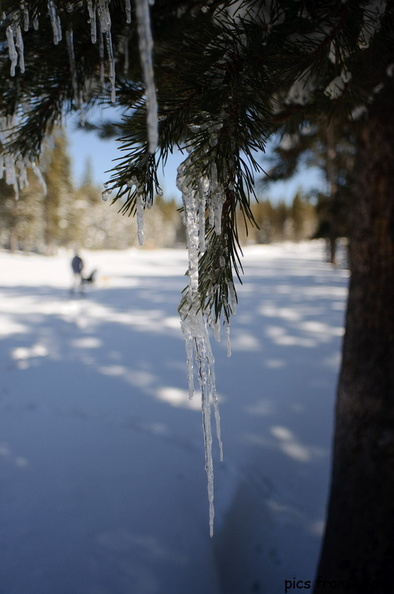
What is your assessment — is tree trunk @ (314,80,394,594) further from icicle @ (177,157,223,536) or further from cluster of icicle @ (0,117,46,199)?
cluster of icicle @ (0,117,46,199)

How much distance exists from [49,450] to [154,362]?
2.27 m

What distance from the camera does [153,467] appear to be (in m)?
3.22

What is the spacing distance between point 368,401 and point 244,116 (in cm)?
185

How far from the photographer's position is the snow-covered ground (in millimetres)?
2381

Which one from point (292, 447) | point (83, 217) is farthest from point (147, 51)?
point (83, 217)

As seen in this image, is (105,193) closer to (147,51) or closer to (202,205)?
(202,205)

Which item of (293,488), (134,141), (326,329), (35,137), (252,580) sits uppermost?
(35,137)

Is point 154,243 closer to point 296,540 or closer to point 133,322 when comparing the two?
point 133,322

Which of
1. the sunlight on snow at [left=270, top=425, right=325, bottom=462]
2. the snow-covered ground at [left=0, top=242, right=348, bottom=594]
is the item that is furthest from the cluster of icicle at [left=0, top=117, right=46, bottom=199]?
the sunlight on snow at [left=270, top=425, right=325, bottom=462]

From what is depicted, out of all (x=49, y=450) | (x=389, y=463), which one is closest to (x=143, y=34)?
(x=389, y=463)

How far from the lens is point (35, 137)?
1.28 metres

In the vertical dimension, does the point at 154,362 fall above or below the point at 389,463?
below

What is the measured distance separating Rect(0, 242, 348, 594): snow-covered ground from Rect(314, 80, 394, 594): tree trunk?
89cm

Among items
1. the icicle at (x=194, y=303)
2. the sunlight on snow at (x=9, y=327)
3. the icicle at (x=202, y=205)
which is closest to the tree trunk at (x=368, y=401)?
the icicle at (x=194, y=303)
